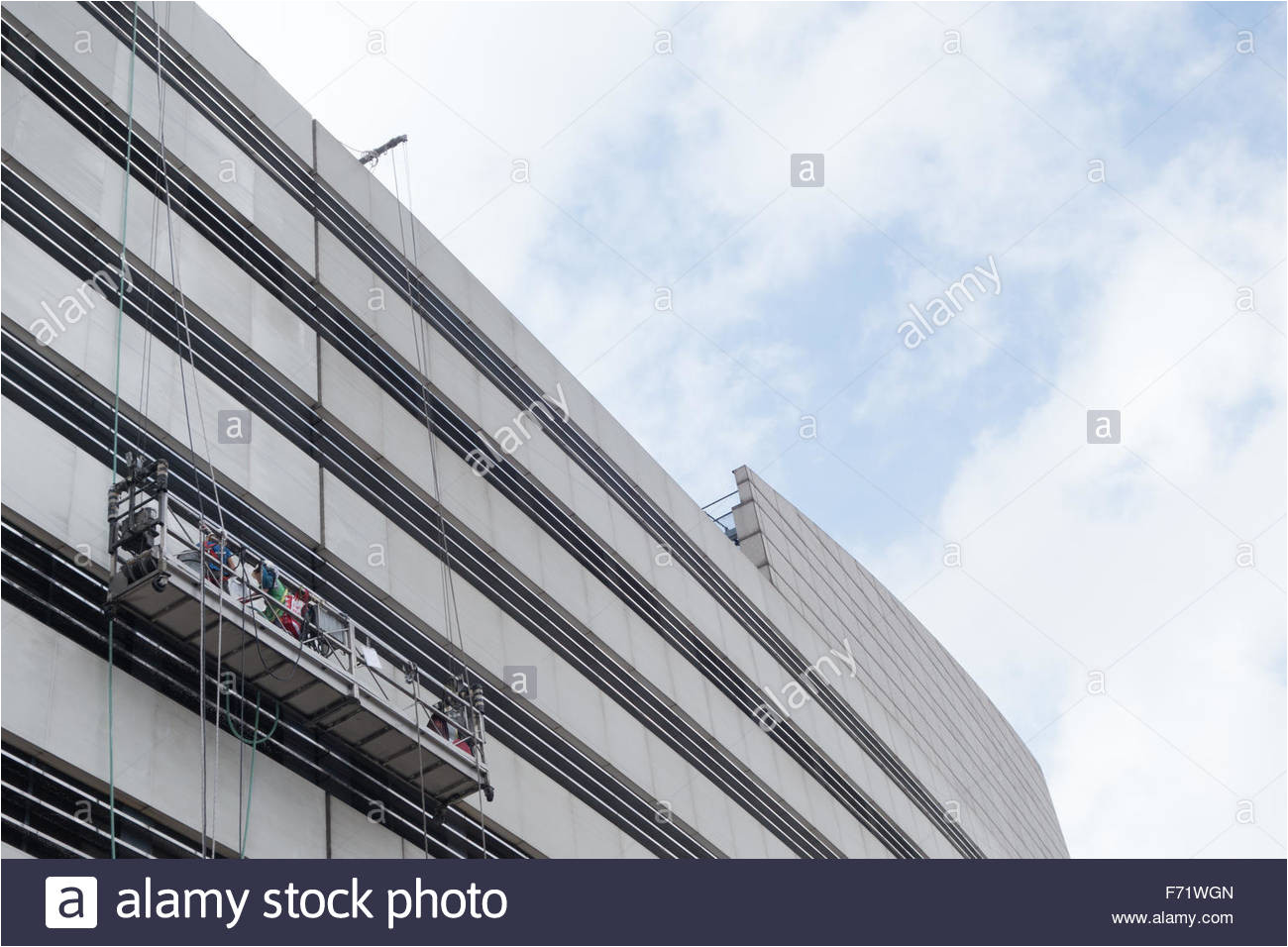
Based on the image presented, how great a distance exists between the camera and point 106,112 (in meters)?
23.1

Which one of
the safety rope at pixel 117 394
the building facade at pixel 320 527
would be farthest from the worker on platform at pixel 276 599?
the safety rope at pixel 117 394

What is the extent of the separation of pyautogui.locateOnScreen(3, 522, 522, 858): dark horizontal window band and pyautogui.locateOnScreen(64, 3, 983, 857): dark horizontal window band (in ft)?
33.7

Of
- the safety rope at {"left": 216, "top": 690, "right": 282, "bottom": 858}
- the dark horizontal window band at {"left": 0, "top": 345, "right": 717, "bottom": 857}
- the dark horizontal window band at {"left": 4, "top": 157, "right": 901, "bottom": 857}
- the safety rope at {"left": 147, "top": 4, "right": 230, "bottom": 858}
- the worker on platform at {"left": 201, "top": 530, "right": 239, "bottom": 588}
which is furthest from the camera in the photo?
the dark horizontal window band at {"left": 4, "top": 157, "right": 901, "bottom": 857}

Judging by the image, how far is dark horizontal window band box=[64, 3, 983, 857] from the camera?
25891 millimetres

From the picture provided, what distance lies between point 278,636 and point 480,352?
511 inches

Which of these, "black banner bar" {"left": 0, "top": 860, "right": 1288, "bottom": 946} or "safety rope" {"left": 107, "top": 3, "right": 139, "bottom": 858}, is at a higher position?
"safety rope" {"left": 107, "top": 3, "right": 139, "bottom": 858}

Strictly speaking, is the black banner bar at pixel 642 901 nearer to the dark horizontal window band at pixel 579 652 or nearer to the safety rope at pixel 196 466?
the safety rope at pixel 196 466

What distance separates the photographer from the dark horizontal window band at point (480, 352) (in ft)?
84.9

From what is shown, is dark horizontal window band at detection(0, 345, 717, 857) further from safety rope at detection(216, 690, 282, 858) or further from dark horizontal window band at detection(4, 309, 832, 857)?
safety rope at detection(216, 690, 282, 858)

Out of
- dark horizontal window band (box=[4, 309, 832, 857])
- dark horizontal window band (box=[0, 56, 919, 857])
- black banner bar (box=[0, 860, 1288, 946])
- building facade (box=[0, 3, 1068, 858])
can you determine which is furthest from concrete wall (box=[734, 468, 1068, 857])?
black banner bar (box=[0, 860, 1288, 946])

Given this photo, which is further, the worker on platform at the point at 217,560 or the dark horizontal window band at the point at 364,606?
the dark horizontal window band at the point at 364,606

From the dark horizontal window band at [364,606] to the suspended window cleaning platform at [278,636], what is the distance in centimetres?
62

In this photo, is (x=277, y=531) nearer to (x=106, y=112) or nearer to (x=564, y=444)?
(x=106, y=112)

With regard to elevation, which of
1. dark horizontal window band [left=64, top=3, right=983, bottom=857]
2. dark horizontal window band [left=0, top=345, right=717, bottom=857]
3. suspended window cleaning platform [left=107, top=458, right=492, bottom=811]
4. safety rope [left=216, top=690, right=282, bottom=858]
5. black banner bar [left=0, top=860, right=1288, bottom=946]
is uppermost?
dark horizontal window band [left=64, top=3, right=983, bottom=857]
